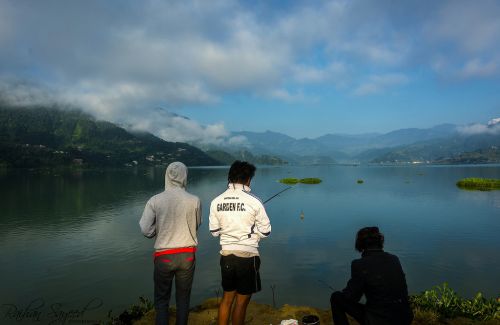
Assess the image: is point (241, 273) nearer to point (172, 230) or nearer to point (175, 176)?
point (172, 230)

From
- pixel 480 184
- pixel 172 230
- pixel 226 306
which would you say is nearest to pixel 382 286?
pixel 226 306

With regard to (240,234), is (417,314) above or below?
below

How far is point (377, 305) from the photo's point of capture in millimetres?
5531

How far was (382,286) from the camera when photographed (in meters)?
5.39

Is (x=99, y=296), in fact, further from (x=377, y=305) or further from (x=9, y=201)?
(x=9, y=201)

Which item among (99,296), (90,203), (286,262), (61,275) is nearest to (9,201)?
(90,203)

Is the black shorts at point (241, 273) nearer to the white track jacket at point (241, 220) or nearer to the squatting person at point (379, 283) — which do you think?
the white track jacket at point (241, 220)

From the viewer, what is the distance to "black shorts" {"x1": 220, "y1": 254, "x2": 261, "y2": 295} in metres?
6.48

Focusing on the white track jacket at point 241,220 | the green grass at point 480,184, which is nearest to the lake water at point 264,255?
the white track jacket at point 241,220

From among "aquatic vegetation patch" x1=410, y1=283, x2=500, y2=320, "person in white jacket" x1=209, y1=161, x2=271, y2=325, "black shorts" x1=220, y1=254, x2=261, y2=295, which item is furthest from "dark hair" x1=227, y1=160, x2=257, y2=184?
"aquatic vegetation patch" x1=410, y1=283, x2=500, y2=320

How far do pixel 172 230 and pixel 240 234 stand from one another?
1355 millimetres

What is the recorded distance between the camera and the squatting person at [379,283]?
213 inches

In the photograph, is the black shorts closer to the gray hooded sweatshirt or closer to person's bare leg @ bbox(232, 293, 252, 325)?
person's bare leg @ bbox(232, 293, 252, 325)

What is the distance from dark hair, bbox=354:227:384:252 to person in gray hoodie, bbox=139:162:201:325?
3.19m
